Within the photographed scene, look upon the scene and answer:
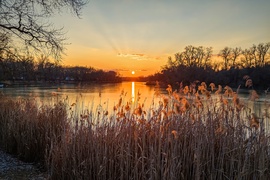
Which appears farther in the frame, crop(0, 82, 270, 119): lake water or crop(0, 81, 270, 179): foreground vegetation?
crop(0, 82, 270, 119): lake water

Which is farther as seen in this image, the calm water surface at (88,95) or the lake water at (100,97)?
the calm water surface at (88,95)

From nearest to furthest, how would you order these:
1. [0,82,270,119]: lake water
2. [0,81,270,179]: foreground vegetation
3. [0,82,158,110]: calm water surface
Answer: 1. [0,81,270,179]: foreground vegetation
2. [0,82,270,119]: lake water
3. [0,82,158,110]: calm water surface

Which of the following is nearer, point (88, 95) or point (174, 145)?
point (174, 145)

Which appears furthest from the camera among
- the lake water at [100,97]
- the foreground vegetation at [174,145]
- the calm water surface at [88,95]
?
the calm water surface at [88,95]

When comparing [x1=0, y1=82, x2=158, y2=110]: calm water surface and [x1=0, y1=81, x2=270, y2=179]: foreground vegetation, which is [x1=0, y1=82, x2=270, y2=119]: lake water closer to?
[x1=0, y1=82, x2=158, y2=110]: calm water surface

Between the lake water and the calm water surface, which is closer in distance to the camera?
the lake water

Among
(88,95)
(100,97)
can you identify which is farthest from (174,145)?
(88,95)

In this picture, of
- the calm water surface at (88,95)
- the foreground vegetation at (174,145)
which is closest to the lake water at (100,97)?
the calm water surface at (88,95)

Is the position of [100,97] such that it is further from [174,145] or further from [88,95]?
[88,95]

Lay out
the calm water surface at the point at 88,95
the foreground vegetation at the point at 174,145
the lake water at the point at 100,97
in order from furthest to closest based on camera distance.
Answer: the calm water surface at the point at 88,95, the lake water at the point at 100,97, the foreground vegetation at the point at 174,145

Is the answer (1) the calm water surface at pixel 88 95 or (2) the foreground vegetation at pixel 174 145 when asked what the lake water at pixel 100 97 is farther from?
(2) the foreground vegetation at pixel 174 145

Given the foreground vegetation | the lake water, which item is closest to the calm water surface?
Result: the lake water

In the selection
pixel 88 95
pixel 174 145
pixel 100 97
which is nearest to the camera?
pixel 174 145

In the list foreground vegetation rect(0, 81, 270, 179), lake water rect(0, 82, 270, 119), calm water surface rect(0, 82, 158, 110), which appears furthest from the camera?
calm water surface rect(0, 82, 158, 110)
